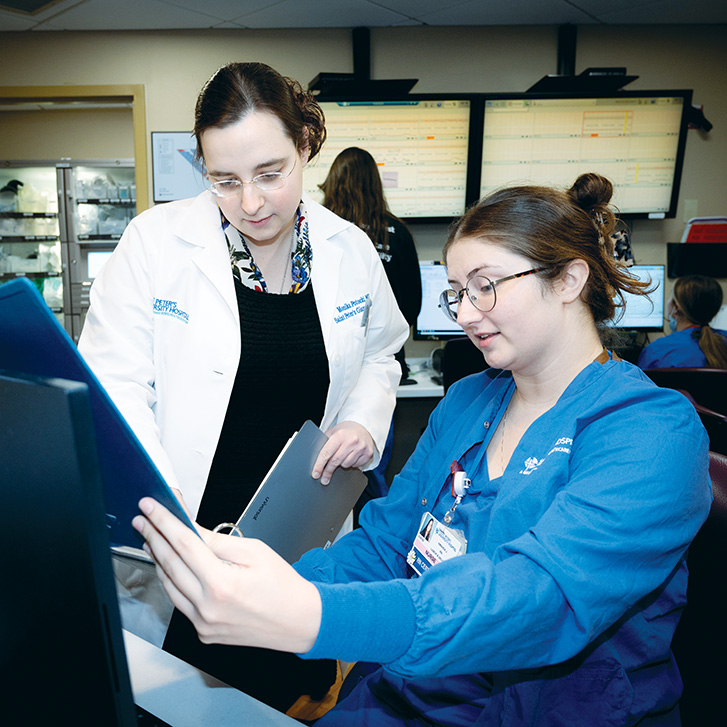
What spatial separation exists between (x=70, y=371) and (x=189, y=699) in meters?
0.49

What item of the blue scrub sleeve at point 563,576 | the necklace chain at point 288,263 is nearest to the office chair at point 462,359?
the necklace chain at point 288,263

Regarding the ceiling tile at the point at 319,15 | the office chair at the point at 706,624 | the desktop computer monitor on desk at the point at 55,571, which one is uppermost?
the ceiling tile at the point at 319,15

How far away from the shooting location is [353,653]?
59cm

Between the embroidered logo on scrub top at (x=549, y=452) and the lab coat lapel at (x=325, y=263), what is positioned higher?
the lab coat lapel at (x=325, y=263)

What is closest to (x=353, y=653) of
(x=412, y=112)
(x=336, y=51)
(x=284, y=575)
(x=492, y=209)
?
(x=284, y=575)

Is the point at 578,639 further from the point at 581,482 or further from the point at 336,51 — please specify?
the point at 336,51

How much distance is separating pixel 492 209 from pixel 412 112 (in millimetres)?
2886

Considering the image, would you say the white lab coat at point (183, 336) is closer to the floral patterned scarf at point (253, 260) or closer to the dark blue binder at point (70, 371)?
the floral patterned scarf at point (253, 260)

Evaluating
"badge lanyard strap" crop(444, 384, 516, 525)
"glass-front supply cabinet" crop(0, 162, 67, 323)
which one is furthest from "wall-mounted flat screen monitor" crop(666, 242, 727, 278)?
"glass-front supply cabinet" crop(0, 162, 67, 323)

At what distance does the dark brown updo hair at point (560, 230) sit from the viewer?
1.00m

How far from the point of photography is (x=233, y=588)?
53 cm

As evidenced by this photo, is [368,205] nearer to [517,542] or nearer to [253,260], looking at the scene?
[253,260]

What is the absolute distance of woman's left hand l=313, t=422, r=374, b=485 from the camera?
1.24 m

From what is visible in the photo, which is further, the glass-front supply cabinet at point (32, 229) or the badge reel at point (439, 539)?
the glass-front supply cabinet at point (32, 229)
